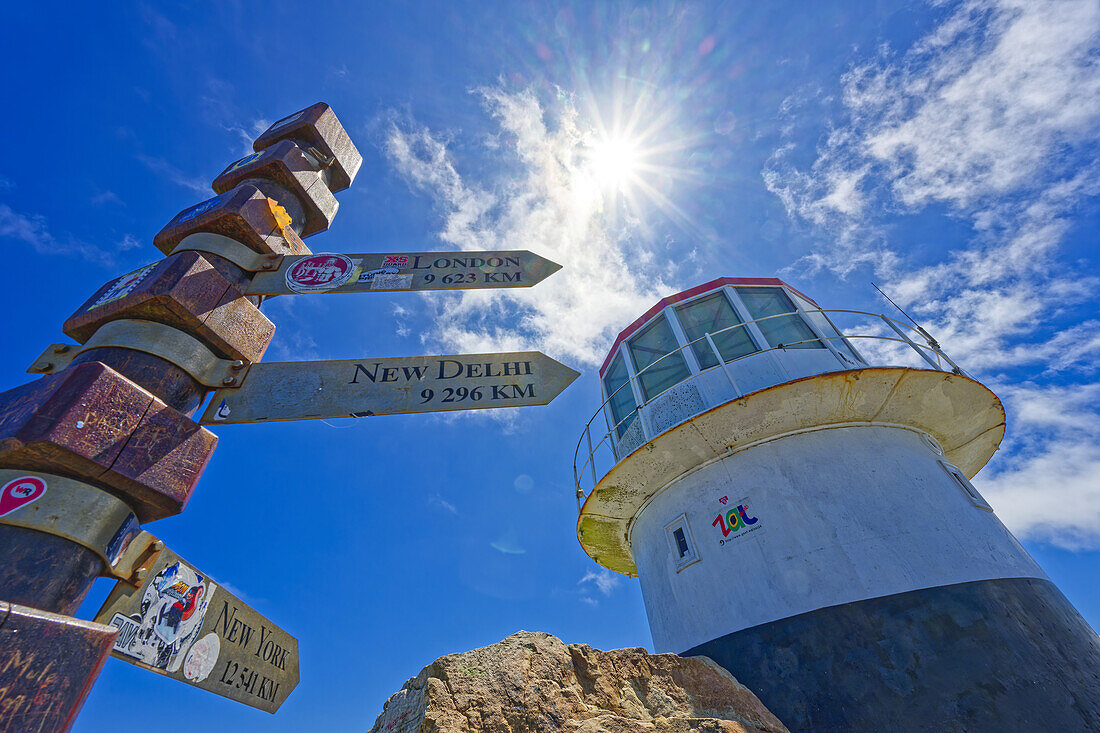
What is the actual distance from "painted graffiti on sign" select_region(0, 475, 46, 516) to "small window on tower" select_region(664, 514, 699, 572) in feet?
22.8

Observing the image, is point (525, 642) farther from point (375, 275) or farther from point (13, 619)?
point (375, 275)

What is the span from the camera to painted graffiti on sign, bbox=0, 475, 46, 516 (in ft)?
7.11

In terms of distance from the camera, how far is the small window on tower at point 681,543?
7211 mm

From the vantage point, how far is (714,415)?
704cm

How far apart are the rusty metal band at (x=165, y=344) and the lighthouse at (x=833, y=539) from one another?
581 centimetres

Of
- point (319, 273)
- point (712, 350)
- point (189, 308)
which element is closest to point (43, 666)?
point (189, 308)

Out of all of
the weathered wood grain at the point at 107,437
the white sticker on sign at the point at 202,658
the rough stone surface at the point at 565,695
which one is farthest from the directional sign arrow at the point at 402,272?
the rough stone surface at the point at 565,695

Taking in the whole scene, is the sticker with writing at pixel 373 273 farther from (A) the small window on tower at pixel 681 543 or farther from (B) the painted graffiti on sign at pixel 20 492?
(A) the small window on tower at pixel 681 543

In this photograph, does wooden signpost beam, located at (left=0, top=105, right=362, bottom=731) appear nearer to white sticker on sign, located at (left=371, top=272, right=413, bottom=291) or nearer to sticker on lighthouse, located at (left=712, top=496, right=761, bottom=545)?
white sticker on sign, located at (left=371, top=272, right=413, bottom=291)

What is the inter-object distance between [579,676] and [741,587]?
4279 millimetres

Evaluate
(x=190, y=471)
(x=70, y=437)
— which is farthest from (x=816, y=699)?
(x=70, y=437)

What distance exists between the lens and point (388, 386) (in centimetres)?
365

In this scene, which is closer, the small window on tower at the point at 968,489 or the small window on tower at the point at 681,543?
the small window on tower at the point at 968,489

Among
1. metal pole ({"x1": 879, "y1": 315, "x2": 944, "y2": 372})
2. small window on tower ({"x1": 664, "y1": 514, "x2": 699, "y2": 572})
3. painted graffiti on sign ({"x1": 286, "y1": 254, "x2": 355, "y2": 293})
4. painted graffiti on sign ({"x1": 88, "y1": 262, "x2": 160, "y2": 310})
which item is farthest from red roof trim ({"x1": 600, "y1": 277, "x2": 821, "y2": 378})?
painted graffiti on sign ({"x1": 88, "y1": 262, "x2": 160, "y2": 310})
